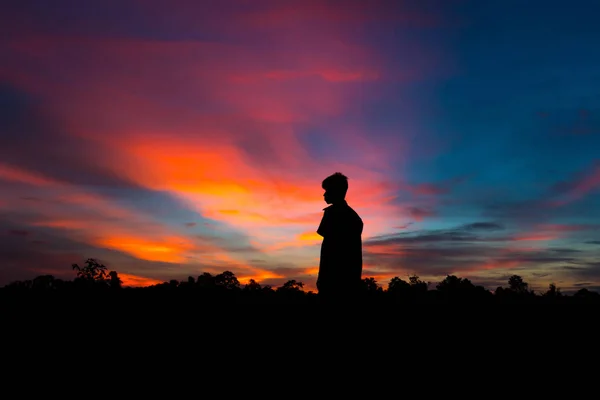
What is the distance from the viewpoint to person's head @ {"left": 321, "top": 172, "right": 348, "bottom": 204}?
7527mm

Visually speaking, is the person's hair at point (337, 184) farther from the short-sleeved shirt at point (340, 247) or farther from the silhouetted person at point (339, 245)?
the short-sleeved shirt at point (340, 247)

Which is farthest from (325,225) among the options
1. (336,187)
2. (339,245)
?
(336,187)

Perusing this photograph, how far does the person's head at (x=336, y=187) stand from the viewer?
7.53 m

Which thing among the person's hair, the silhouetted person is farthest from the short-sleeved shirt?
the person's hair

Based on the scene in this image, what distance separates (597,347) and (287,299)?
783cm

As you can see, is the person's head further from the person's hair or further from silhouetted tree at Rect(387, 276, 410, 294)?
silhouetted tree at Rect(387, 276, 410, 294)

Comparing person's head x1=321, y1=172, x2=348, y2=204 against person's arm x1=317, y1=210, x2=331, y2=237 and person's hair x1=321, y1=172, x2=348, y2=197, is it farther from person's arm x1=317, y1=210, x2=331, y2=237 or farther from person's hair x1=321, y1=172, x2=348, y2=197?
person's arm x1=317, y1=210, x2=331, y2=237

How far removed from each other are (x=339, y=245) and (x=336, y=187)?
90 centimetres

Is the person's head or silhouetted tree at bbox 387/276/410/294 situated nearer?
the person's head

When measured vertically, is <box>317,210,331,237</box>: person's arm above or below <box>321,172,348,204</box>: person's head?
below

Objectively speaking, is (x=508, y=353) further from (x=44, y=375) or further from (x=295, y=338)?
(x=44, y=375)

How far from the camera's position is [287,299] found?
14344 millimetres

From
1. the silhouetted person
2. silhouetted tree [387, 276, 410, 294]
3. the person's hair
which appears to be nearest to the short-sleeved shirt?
the silhouetted person

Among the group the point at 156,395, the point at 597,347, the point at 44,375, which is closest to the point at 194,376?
the point at 156,395
